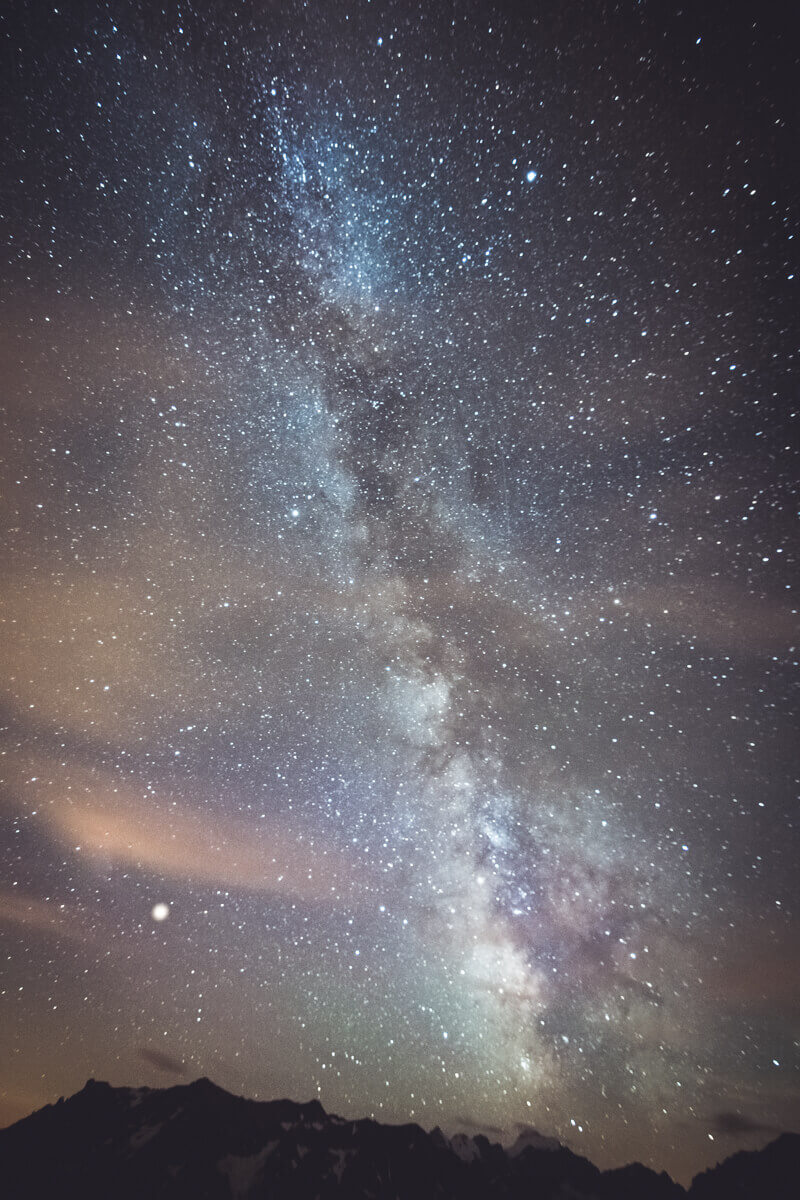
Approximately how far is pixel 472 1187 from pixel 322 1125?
78.8 ft

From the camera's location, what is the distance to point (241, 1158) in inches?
3083

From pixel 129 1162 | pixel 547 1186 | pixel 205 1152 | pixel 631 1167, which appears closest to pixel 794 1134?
pixel 631 1167

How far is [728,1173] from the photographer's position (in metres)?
112

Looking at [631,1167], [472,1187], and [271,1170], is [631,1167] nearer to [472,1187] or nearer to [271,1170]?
[472,1187]

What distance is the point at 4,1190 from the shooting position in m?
72.4

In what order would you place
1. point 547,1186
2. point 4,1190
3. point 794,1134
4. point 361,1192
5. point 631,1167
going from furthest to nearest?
point 794,1134 < point 631,1167 < point 547,1186 < point 361,1192 < point 4,1190

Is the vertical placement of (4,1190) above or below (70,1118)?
below

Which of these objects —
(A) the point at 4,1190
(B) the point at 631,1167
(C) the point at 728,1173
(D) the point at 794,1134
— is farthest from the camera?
(D) the point at 794,1134

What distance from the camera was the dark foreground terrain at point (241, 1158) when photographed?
7338cm

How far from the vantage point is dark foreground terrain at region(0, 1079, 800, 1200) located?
73.4 meters

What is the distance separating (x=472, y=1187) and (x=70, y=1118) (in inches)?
2394

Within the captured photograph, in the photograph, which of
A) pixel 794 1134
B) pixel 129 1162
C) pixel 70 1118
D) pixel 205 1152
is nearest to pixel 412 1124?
pixel 205 1152

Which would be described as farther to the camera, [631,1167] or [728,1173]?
[728,1173]

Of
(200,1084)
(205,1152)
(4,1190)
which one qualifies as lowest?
(4,1190)
